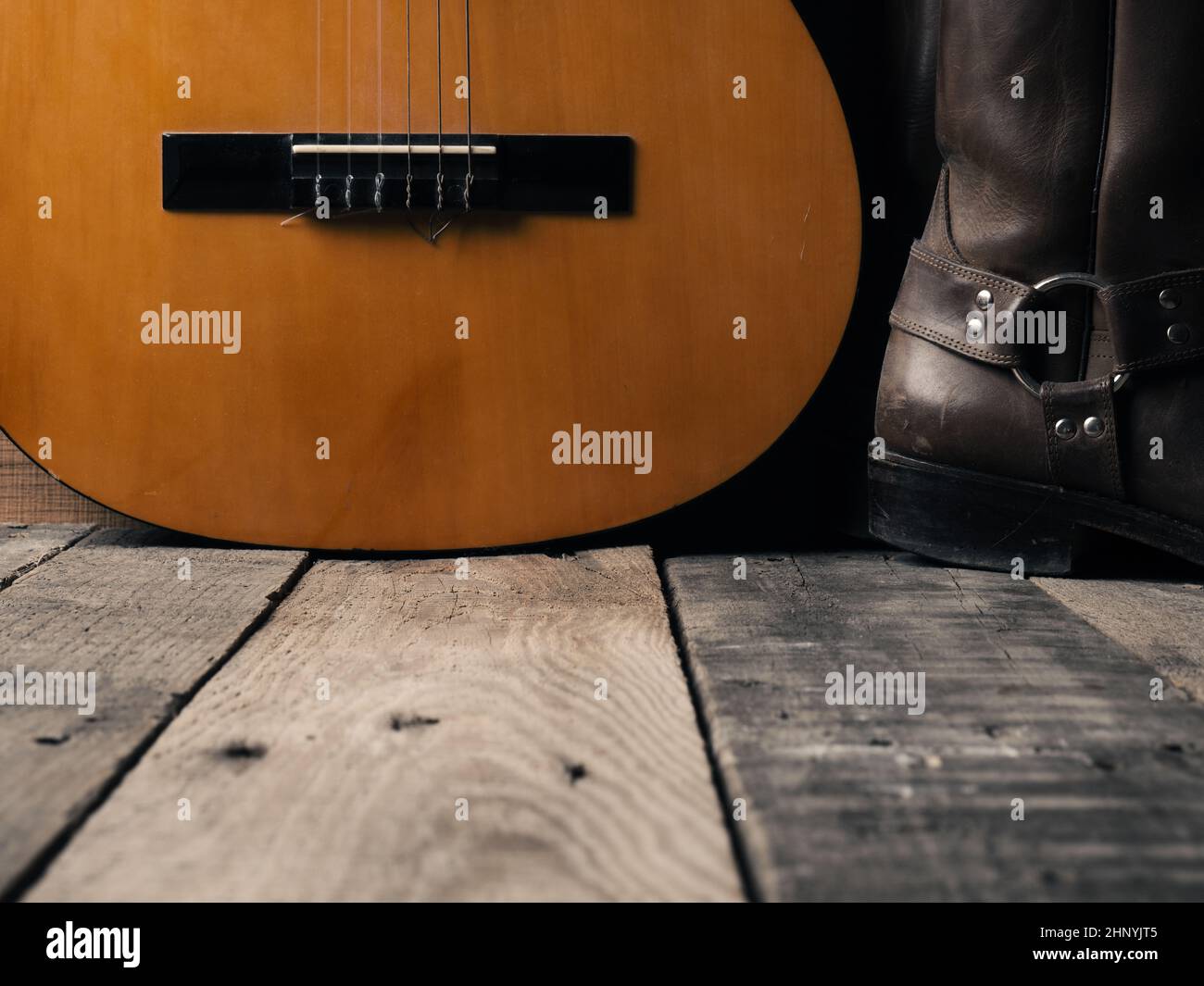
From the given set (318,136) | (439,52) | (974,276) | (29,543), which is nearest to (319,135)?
(318,136)

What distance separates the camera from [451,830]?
17.0 inches

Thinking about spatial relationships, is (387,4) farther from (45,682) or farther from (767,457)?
(45,682)

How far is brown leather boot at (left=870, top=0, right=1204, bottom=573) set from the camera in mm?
799

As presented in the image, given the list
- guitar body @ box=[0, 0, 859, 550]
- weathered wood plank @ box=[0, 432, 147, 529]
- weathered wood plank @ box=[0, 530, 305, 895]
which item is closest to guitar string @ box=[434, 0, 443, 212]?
guitar body @ box=[0, 0, 859, 550]

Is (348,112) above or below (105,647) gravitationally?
above

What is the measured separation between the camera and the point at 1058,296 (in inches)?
32.9

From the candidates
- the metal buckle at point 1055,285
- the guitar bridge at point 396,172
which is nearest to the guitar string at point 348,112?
the guitar bridge at point 396,172

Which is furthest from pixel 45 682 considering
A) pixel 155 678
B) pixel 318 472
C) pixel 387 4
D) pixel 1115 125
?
pixel 1115 125

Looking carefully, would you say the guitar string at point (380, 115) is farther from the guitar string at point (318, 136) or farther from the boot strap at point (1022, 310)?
the boot strap at point (1022, 310)

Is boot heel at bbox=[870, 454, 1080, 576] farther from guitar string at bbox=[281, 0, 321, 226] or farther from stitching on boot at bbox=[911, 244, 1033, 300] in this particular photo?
guitar string at bbox=[281, 0, 321, 226]

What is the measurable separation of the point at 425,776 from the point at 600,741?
85 mm

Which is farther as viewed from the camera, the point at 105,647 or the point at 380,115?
the point at 380,115

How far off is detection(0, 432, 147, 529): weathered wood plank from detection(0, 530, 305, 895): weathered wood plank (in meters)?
0.08

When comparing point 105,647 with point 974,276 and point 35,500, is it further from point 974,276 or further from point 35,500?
point 974,276
